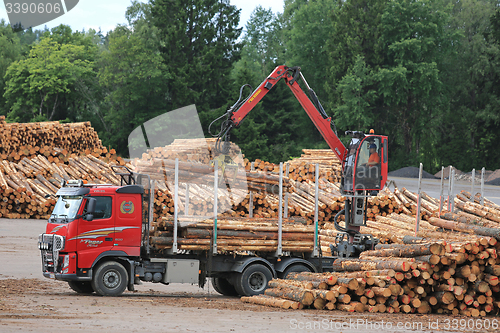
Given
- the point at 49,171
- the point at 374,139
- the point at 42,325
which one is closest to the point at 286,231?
the point at 374,139

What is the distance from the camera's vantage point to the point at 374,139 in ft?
52.0

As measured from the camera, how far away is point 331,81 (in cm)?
5734

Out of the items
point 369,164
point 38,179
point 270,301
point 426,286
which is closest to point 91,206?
point 270,301

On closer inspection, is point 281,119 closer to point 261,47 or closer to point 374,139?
point 261,47

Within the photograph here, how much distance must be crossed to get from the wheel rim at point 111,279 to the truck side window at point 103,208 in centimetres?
123

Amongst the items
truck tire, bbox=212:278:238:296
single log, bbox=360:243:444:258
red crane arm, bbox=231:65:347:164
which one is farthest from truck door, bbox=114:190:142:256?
single log, bbox=360:243:444:258

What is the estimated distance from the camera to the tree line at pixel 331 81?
172 ft

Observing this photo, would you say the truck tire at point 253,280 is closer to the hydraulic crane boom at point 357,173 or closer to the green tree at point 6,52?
the hydraulic crane boom at point 357,173

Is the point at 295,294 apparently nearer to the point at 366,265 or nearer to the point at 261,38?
the point at 366,265

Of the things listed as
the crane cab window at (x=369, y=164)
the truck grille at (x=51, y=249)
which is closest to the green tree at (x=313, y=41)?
the crane cab window at (x=369, y=164)

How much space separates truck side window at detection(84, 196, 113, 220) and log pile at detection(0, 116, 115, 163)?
666 inches

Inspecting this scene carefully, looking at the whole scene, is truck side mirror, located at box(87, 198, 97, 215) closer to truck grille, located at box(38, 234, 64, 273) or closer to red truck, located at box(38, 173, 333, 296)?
red truck, located at box(38, 173, 333, 296)

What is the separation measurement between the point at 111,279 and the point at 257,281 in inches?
130

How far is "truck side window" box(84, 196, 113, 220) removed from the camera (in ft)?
44.4
